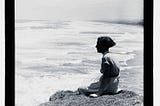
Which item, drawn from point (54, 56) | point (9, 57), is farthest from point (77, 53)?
point (9, 57)

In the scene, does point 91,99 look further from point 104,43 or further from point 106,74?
point 104,43

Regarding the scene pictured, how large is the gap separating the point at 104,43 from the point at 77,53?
0.10 m

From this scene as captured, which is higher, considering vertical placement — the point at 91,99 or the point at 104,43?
the point at 104,43

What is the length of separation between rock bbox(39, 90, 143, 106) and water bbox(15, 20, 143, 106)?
22 millimetres

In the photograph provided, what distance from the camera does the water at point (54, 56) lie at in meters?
1.07

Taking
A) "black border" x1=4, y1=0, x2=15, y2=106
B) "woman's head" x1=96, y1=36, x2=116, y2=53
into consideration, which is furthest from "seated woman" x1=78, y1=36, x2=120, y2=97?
"black border" x1=4, y1=0, x2=15, y2=106

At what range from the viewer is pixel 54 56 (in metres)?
1.07

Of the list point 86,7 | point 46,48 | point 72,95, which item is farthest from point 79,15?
point 72,95

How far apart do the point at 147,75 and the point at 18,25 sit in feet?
1.63

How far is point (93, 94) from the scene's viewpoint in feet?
3.54

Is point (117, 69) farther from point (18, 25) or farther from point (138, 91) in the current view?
point (18, 25)

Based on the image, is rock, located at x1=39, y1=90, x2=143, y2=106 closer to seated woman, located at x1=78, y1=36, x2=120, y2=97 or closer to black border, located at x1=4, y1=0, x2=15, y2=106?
seated woman, located at x1=78, y1=36, x2=120, y2=97

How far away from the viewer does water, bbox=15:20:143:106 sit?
107 centimetres

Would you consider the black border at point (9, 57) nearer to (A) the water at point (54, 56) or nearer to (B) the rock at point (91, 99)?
(A) the water at point (54, 56)
